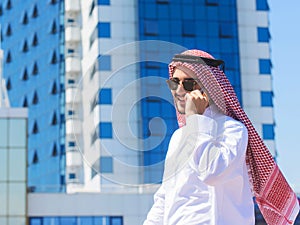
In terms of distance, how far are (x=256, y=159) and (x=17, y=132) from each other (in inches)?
2304

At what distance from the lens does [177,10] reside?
80.4 metres

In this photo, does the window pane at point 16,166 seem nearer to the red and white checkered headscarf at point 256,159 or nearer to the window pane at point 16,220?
the window pane at point 16,220

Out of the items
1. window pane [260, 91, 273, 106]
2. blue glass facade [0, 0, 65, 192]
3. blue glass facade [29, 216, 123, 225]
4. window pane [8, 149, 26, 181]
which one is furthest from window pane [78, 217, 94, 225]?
window pane [260, 91, 273, 106]

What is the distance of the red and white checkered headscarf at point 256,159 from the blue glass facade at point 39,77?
7542cm

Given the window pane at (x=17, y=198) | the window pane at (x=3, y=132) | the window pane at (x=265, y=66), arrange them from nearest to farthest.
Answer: the window pane at (x=3, y=132)
the window pane at (x=17, y=198)
the window pane at (x=265, y=66)

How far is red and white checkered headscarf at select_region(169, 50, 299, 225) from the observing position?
745 cm

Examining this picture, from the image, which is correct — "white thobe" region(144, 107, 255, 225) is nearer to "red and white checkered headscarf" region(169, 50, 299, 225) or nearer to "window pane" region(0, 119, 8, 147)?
"red and white checkered headscarf" region(169, 50, 299, 225)

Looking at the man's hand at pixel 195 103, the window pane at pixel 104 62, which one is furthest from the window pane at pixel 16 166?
the man's hand at pixel 195 103

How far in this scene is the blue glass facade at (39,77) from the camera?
3354 inches

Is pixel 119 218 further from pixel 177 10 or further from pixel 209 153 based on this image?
pixel 209 153

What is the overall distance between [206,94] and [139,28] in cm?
7251

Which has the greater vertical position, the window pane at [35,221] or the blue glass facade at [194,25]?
the blue glass facade at [194,25]

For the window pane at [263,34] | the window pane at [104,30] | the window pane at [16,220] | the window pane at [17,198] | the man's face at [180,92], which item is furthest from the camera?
the window pane at [263,34]

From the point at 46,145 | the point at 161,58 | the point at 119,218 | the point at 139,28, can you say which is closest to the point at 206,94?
the point at 161,58
